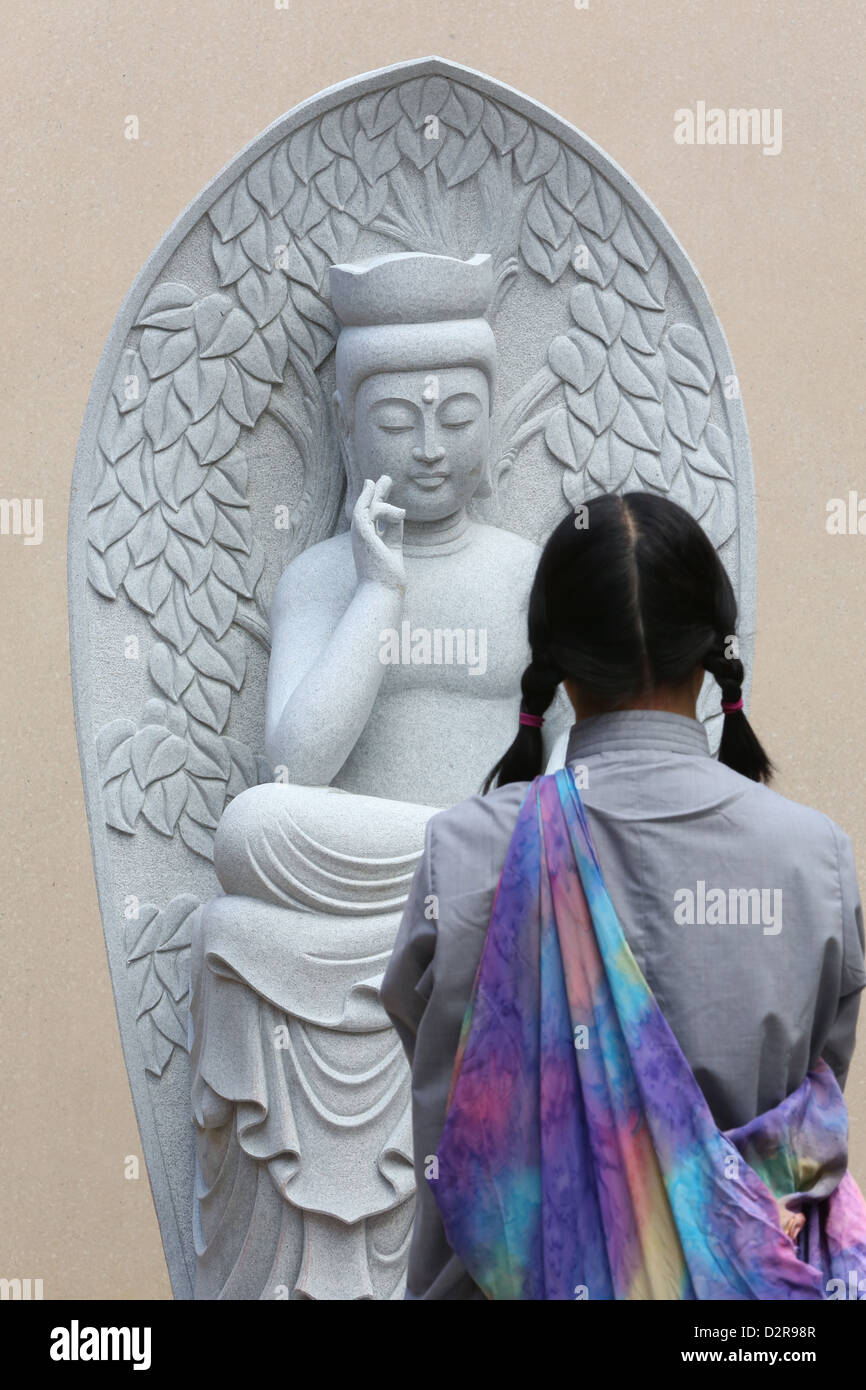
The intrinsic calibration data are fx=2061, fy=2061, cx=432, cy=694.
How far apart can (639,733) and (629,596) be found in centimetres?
13

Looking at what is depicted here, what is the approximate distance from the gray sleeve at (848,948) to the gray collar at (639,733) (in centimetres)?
16

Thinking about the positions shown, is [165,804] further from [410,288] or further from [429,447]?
[410,288]

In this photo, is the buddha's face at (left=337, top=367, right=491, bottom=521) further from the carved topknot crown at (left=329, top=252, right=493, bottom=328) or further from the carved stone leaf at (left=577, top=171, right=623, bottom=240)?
the carved stone leaf at (left=577, top=171, right=623, bottom=240)

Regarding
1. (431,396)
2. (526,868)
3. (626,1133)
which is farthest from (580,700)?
(431,396)

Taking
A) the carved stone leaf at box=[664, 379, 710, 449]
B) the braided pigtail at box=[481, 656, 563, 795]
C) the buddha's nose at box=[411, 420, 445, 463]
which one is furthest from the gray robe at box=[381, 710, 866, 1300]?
the carved stone leaf at box=[664, 379, 710, 449]

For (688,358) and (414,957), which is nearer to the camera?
(414,957)

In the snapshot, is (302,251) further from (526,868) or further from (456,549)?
(526,868)

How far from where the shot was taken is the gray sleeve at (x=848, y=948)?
190 cm

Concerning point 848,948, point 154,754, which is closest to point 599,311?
point 154,754

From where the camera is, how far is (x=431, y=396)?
3.83 metres

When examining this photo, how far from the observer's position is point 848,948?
6.26ft

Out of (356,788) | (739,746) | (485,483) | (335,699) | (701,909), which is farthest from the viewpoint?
(485,483)

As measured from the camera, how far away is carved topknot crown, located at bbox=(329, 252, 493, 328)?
3.83 metres

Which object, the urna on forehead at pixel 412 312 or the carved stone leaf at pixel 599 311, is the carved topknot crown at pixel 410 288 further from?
the carved stone leaf at pixel 599 311
